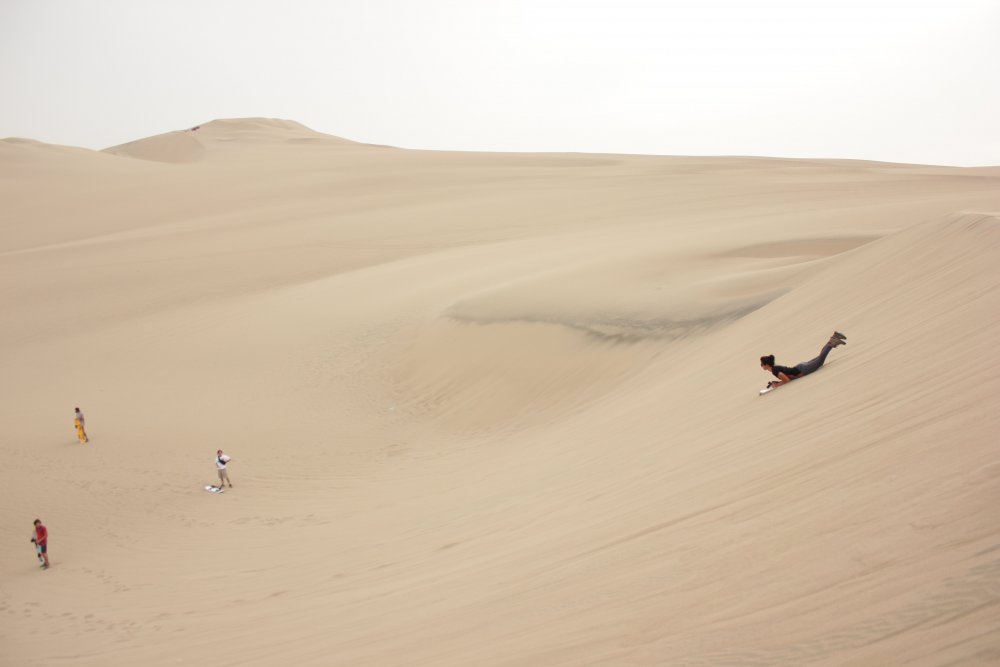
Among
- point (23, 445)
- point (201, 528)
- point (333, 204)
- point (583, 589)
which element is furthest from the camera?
point (333, 204)

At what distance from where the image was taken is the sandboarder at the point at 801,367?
689cm

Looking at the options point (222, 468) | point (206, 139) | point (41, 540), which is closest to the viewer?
point (41, 540)

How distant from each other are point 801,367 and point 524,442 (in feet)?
15.0

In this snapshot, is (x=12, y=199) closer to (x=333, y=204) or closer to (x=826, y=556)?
(x=333, y=204)

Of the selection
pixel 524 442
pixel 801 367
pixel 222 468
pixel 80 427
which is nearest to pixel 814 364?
pixel 801 367

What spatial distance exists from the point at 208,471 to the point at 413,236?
16.6 m

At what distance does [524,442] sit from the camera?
1082cm

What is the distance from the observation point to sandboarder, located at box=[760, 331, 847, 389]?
6891 millimetres

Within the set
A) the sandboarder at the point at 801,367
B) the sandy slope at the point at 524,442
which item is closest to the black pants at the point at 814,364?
the sandboarder at the point at 801,367

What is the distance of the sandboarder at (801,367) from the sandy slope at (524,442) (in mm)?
199

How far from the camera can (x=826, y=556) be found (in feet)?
11.0

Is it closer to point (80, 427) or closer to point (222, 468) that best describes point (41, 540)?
point (222, 468)

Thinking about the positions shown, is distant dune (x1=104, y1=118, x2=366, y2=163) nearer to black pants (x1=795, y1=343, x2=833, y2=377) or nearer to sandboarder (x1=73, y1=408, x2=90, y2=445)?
sandboarder (x1=73, y1=408, x2=90, y2=445)

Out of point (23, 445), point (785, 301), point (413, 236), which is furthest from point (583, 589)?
point (413, 236)
